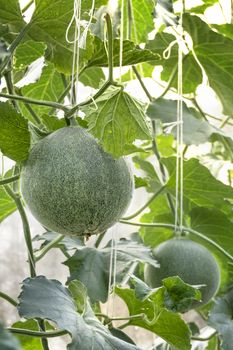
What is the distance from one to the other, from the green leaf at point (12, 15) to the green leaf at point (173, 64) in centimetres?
47

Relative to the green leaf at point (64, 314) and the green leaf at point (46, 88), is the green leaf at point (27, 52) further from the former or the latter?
the green leaf at point (64, 314)

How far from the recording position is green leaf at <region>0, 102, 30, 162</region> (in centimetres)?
95

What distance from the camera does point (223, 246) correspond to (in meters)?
1.68

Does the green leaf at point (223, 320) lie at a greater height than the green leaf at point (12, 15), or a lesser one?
lesser

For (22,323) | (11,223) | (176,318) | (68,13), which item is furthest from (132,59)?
(11,223)

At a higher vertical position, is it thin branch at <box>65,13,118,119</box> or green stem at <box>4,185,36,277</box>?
thin branch at <box>65,13,118,119</box>

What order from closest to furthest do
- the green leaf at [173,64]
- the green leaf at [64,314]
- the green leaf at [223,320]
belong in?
Result: the green leaf at [64,314] → the green leaf at [223,320] → the green leaf at [173,64]

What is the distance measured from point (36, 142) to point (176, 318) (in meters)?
0.32

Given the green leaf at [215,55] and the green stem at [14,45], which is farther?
the green leaf at [215,55]

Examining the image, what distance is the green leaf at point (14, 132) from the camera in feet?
3.11

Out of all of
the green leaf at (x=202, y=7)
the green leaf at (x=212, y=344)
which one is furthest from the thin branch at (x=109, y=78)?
the green leaf at (x=212, y=344)

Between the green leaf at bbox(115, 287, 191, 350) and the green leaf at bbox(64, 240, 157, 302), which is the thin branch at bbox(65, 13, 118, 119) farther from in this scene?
the green leaf at bbox(64, 240, 157, 302)

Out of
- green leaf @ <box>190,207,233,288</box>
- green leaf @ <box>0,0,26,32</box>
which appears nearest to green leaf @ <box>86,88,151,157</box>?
green leaf @ <box>0,0,26,32</box>

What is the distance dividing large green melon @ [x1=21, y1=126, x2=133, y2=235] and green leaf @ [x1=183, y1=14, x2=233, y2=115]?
2.26 ft
